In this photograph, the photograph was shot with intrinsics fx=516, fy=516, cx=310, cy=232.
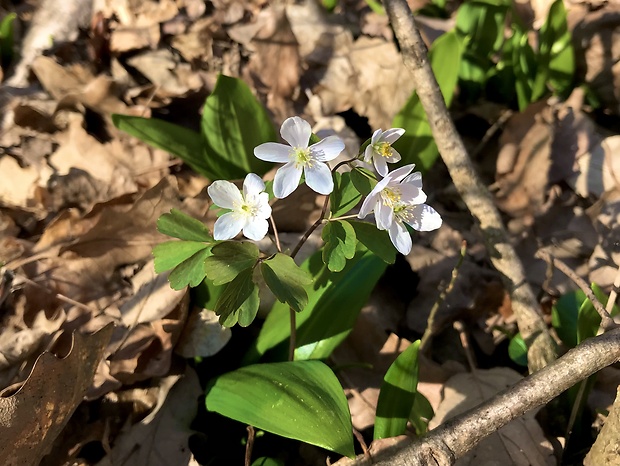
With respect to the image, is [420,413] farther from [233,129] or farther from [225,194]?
[233,129]

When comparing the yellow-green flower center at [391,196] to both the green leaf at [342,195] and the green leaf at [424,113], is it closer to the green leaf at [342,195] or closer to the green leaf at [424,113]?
the green leaf at [342,195]

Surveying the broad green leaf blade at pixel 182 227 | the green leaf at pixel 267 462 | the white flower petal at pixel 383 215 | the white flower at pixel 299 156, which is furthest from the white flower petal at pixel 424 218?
the green leaf at pixel 267 462

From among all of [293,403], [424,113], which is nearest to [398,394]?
[293,403]

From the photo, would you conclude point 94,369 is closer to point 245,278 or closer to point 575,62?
point 245,278

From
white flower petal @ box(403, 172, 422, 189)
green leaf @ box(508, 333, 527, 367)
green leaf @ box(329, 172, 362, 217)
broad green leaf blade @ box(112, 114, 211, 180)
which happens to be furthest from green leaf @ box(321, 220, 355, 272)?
broad green leaf blade @ box(112, 114, 211, 180)

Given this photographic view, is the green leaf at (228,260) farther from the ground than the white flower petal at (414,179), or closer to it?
closer to it
